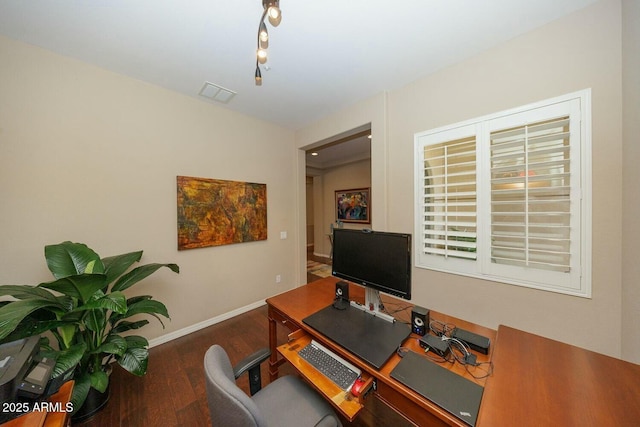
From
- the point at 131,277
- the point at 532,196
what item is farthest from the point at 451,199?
the point at 131,277

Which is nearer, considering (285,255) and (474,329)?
(474,329)

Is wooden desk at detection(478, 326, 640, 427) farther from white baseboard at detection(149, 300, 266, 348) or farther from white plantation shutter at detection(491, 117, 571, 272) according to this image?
white baseboard at detection(149, 300, 266, 348)

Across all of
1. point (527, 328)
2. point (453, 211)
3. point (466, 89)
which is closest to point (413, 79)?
point (466, 89)

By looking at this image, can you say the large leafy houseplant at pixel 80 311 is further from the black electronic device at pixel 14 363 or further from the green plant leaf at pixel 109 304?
the black electronic device at pixel 14 363

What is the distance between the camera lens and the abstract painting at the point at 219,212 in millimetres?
2434

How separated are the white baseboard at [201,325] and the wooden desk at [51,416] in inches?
54.6

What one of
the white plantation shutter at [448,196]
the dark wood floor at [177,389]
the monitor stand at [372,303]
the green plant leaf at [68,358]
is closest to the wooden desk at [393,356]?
the monitor stand at [372,303]

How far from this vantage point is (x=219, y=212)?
2.69 metres

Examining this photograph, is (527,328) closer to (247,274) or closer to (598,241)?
(598,241)

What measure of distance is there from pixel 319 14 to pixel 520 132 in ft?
5.69

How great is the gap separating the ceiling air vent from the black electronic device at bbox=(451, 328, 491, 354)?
2.93 meters

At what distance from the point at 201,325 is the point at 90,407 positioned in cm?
112

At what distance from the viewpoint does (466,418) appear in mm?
715

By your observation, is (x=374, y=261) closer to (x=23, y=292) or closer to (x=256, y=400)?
(x=256, y=400)
